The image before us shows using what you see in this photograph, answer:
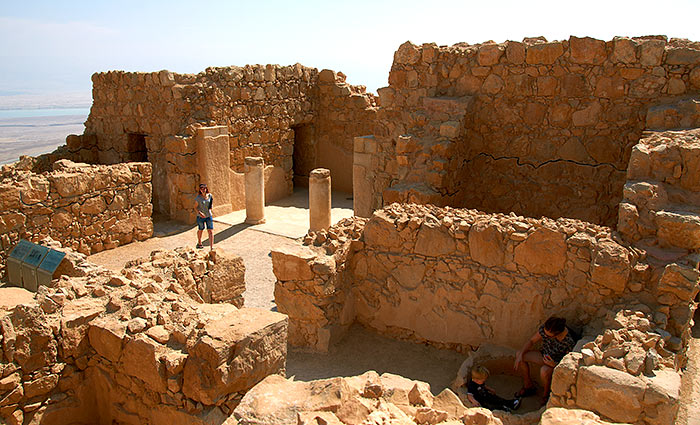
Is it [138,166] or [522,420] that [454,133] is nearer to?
[522,420]

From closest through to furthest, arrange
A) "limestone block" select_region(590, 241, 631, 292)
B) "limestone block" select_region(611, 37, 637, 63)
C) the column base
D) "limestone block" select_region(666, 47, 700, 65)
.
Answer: "limestone block" select_region(590, 241, 631, 292) → "limestone block" select_region(666, 47, 700, 65) → "limestone block" select_region(611, 37, 637, 63) → the column base

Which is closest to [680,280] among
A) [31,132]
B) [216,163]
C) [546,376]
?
[546,376]

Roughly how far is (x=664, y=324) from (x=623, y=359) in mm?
844

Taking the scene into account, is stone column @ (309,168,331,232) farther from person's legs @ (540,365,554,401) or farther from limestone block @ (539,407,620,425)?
limestone block @ (539,407,620,425)

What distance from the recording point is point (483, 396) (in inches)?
197

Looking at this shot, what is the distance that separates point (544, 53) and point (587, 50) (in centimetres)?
60

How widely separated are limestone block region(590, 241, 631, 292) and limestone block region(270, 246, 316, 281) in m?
2.97

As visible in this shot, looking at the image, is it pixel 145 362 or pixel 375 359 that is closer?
pixel 145 362

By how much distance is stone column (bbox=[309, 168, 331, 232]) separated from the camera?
34.7ft

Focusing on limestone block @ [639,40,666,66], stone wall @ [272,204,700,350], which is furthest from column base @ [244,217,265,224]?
limestone block @ [639,40,666,66]

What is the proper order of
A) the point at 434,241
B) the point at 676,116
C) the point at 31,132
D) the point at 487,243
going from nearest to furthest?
1. the point at 487,243
2. the point at 434,241
3. the point at 676,116
4. the point at 31,132

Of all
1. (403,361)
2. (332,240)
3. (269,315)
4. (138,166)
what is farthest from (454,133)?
(138,166)

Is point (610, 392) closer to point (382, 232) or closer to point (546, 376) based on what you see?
point (546, 376)

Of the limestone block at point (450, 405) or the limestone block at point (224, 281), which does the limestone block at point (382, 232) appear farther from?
the limestone block at point (450, 405)
